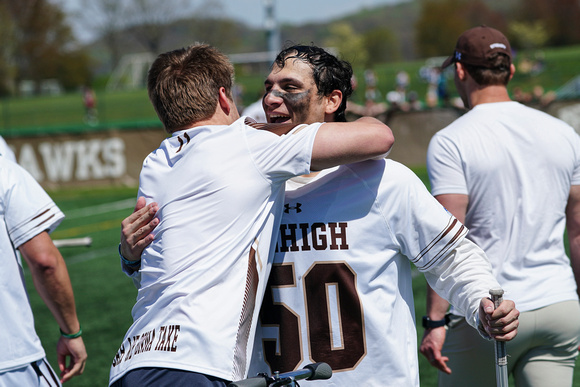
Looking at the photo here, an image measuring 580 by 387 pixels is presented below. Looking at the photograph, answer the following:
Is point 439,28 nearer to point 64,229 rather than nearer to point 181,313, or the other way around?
point 64,229

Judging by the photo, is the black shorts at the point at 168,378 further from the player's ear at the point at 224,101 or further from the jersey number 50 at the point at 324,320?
the player's ear at the point at 224,101

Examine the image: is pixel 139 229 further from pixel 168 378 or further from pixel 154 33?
pixel 154 33

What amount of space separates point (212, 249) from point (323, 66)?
80 cm

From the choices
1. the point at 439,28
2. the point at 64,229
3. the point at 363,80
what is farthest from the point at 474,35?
the point at 439,28

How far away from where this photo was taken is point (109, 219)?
13.5m

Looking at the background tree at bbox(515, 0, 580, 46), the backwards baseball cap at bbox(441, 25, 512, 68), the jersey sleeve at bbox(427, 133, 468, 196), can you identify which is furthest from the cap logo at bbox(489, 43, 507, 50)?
the background tree at bbox(515, 0, 580, 46)

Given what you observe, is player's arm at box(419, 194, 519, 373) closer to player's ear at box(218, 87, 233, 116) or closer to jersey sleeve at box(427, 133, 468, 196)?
jersey sleeve at box(427, 133, 468, 196)

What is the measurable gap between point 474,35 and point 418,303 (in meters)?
4.23

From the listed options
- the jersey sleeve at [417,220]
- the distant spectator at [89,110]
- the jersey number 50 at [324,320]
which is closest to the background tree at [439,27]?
the distant spectator at [89,110]

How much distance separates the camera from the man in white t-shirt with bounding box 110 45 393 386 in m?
2.03

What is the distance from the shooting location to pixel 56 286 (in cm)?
306

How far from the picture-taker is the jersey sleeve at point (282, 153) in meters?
2.10

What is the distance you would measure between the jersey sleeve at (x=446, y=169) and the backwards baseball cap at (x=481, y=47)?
1.32ft

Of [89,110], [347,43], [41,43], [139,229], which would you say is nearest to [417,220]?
[139,229]
